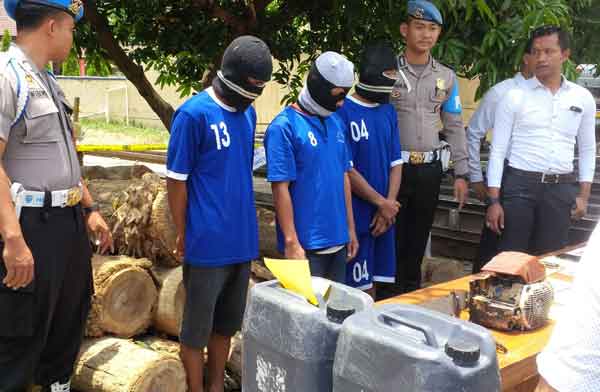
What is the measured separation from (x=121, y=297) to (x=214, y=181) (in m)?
1.07

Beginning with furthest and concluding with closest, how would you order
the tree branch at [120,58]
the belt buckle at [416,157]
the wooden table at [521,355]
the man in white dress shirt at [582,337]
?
1. the tree branch at [120,58]
2. the belt buckle at [416,157]
3. the wooden table at [521,355]
4. the man in white dress shirt at [582,337]

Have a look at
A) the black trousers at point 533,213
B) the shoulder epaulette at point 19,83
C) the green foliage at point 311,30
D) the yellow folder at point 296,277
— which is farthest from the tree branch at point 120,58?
the yellow folder at point 296,277

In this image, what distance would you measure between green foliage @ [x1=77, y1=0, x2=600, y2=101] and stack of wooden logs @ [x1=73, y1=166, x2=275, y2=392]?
1606 mm

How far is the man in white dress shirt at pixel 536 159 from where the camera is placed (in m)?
3.90

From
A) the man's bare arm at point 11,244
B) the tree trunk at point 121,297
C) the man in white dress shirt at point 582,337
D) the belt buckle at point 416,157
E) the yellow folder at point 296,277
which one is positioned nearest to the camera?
the man in white dress shirt at point 582,337

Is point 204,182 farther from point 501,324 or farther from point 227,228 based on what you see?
point 501,324

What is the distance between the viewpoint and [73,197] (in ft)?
8.95

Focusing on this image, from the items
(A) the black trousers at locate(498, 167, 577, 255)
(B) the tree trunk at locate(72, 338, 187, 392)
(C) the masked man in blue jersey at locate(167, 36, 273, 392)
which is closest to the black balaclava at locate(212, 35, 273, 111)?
(C) the masked man in blue jersey at locate(167, 36, 273, 392)

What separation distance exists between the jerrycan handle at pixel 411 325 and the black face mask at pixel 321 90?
1.84 meters

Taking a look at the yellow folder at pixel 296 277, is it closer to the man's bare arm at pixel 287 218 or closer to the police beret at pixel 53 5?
the man's bare arm at pixel 287 218

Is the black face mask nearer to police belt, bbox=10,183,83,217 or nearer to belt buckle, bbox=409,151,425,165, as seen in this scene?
belt buckle, bbox=409,151,425,165

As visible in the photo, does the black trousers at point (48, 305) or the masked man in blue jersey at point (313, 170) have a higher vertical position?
the masked man in blue jersey at point (313, 170)

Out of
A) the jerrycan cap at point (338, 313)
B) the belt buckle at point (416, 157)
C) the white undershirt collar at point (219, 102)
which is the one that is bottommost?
the jerrycan cap at point (338, 313)

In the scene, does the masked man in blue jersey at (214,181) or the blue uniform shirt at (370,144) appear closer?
the masked man in blue jersey at (214,181)
